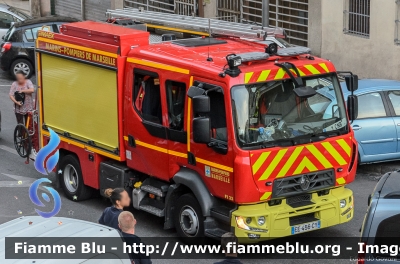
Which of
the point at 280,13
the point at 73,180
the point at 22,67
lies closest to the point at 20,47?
the point at 22,67

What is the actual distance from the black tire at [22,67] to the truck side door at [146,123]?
37.5 feet

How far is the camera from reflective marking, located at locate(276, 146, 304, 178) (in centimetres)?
958

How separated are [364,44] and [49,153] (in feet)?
32.0

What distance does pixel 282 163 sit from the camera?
9570 mm

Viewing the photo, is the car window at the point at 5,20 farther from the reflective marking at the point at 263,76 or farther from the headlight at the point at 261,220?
the headlight at the point at 261,220

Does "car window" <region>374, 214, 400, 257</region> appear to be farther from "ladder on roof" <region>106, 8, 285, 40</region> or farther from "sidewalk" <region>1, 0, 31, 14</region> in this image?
"sidewalk" <region>1, 0, 31, 14</region>

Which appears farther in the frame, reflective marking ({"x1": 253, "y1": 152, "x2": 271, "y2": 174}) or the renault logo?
the renault logo

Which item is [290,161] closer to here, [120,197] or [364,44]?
[120,197]

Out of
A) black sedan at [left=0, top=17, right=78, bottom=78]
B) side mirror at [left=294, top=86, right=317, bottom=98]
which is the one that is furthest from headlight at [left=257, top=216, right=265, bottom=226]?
black sedan at [left=0, top=17, right=78, bottom=78]

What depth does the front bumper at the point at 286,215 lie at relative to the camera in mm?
9461

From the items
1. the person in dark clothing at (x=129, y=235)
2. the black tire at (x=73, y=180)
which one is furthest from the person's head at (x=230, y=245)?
the black tire at (x=73, y=180)

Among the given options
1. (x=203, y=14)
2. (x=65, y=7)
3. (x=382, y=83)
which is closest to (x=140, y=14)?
(x=382, y=83)

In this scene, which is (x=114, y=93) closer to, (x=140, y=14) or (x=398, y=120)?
(x=140, y=14)

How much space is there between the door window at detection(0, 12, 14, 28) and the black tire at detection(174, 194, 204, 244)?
1527cm
